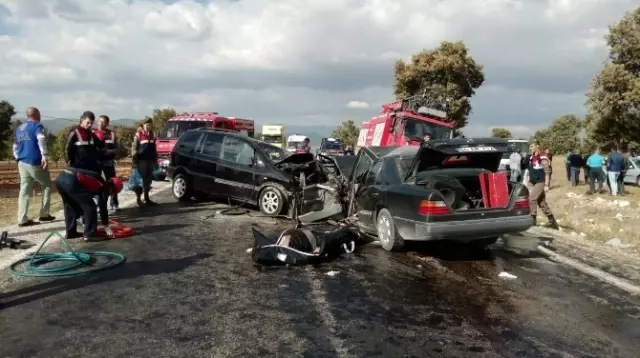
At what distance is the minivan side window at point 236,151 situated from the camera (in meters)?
11.7

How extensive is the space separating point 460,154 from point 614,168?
1122 cm

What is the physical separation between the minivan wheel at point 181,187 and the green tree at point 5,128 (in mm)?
43984

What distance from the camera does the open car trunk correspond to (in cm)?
763

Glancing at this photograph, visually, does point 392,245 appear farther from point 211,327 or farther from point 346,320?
point 211,327

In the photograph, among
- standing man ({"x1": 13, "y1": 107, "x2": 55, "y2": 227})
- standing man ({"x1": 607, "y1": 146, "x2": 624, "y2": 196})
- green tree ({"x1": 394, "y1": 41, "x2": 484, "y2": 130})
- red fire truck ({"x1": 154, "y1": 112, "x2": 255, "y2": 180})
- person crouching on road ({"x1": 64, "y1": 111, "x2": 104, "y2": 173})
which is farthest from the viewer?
green tree ({"x1": 394, "y1": 41, "x2": 484, "y2": 130})

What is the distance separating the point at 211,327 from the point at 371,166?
502 centimetres

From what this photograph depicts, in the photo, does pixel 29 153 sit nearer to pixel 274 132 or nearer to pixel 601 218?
pixel 601 218

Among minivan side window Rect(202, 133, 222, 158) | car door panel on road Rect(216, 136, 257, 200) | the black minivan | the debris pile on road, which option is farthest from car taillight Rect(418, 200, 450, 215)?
minivan side window Rect(202, 133, 222, 158)

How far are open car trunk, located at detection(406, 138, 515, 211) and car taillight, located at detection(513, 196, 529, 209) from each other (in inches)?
5.0

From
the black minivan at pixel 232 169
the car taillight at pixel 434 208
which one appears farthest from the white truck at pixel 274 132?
the car taillight at pixel 434 208

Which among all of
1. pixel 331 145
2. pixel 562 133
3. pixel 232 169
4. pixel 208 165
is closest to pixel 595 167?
pixel 232 169

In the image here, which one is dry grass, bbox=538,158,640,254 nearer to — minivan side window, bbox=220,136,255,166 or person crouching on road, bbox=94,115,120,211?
minivan side window, bbox=220,136,255,166

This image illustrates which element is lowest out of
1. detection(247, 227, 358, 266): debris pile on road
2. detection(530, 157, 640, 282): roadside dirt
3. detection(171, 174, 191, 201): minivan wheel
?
detection(530, 157, 640, 282): roadside dirt

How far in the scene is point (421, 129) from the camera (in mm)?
18078
